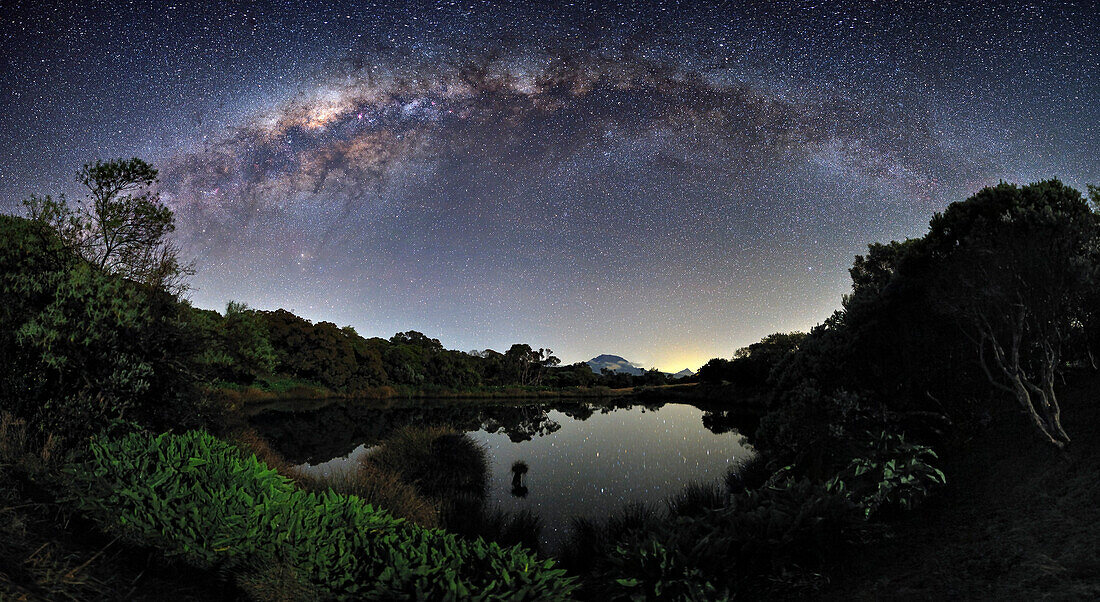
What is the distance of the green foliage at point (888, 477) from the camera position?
27.2 feet

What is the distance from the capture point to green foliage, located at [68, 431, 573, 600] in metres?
4.16

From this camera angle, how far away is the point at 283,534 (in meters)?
4.73

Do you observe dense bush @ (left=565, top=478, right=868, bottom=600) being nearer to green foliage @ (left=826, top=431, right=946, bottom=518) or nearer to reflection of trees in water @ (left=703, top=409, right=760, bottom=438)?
green foliage @ (left=826, top=431, right=946, bottom=518)

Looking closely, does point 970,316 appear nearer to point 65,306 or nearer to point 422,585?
point 422,585

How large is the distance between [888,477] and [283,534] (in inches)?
412

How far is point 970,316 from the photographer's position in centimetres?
966

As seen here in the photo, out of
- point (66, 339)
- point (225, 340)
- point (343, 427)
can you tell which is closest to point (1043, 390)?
point (66, 339)

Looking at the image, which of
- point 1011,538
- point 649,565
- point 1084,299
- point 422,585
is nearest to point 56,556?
point 422,585

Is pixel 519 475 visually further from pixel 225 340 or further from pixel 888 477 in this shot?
pixel 225 340

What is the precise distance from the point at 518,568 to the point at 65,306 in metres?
12.4

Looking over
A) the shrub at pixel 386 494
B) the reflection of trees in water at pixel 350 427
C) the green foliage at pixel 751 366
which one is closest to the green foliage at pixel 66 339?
the shrub at pixel 386 494

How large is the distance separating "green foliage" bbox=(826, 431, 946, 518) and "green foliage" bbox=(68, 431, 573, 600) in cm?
689

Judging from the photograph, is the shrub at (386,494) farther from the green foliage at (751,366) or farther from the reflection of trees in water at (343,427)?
the green foliage at (751,366)

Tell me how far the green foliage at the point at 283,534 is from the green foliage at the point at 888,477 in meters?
6.89
